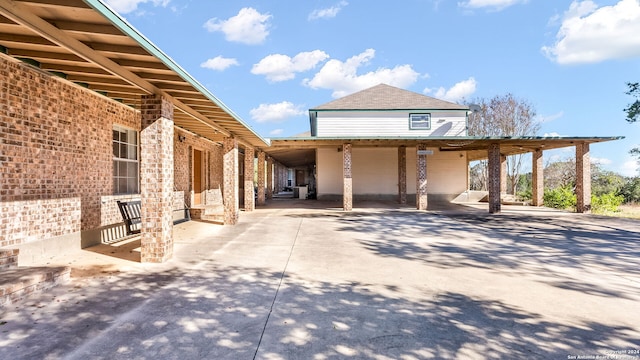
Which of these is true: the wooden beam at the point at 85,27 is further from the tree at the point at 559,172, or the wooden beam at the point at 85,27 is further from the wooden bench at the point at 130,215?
the tree at the point at 559,172

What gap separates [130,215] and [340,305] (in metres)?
6.30

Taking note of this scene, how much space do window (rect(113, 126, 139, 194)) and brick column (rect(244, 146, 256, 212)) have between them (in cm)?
659

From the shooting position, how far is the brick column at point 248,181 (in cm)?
1520

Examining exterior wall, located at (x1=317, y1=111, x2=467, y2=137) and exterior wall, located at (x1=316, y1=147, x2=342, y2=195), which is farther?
exterior wall, located at (x1=316, y1=147, x2=342, y2=195)

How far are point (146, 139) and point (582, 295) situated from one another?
734 centimetres

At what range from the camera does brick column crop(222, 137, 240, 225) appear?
1062 cm

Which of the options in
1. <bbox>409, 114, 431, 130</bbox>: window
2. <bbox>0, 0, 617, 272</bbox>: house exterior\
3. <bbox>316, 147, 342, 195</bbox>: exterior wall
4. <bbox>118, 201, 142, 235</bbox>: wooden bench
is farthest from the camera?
<bbox>316, 147, 342, 195</bbox>: exterior wall

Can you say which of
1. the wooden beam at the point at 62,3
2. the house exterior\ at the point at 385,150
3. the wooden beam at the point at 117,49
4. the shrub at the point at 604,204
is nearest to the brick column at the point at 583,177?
the shrub at the point at 604,204

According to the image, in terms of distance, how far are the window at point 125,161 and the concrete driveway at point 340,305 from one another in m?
2.21

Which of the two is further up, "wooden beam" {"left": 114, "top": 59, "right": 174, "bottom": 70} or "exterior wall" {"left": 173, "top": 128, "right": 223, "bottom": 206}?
"wooden beam" {"left": 114, "top": 59, "right": 174, "bottom": 70}

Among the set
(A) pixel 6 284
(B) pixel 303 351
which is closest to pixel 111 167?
(A) pixel 6 284

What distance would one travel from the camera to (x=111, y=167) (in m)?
7.57

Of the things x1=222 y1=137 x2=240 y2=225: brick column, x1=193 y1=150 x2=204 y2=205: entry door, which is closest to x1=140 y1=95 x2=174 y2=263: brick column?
x1=222 y1=137 x2=240 y2=225: brick column

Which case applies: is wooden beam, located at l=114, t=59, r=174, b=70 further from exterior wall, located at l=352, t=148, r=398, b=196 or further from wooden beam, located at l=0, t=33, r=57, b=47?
exterior wall, located at l=352, t=148, r=398, b=196
